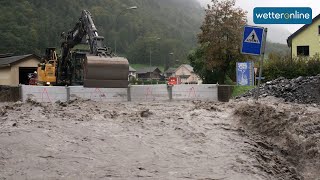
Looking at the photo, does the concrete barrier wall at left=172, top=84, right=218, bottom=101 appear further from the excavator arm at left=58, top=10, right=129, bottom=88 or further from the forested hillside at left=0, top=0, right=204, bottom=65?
the forested hillside at left=0, top=0, right=204, bottom=65

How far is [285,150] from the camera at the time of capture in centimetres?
767

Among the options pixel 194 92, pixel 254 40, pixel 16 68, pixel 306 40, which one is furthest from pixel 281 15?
pixel 306 40

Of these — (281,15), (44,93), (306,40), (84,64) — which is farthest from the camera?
(306,40)

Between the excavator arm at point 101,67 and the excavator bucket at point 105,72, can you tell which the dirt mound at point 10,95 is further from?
the excavator bucket at point 105,72

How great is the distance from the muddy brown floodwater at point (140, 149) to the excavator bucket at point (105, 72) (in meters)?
8.68

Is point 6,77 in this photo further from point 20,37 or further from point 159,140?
point 159,140

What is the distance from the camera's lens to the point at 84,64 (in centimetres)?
2030

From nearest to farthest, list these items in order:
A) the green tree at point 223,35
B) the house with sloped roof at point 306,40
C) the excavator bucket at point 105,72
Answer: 1. the excavator bucket at point 105,72
2. the green tree at point 223,35
3. the house with sloped roof at point 306,40

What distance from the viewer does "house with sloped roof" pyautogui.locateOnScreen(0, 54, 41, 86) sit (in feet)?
147

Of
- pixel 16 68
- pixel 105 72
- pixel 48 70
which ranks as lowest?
pixel 105 72

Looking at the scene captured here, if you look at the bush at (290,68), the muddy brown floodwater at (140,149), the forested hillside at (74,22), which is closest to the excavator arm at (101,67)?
the muddy brown floodwater at (140,149)

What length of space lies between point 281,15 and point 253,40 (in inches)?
48.2

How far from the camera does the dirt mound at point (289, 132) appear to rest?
703 cm

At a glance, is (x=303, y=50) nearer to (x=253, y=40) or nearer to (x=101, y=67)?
(x=101, y=67)
